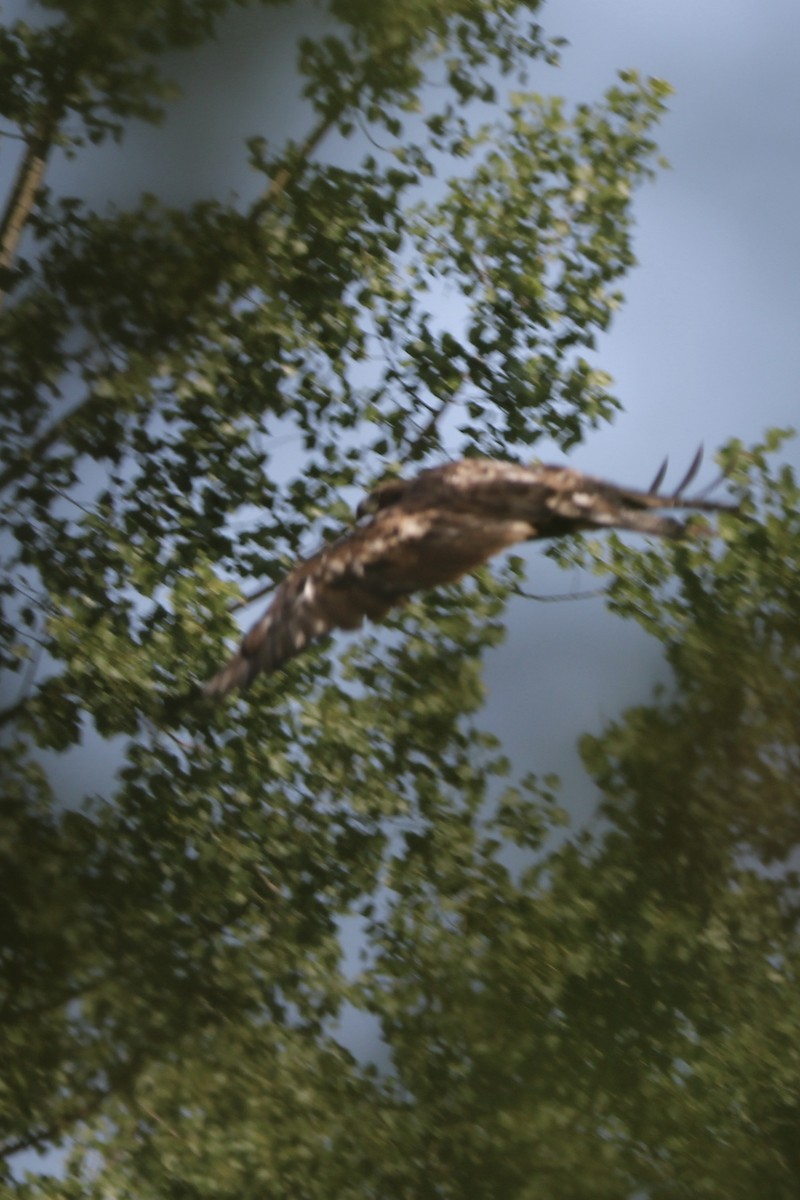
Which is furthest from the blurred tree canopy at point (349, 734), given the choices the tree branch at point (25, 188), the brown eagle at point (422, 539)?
the brown eagle at point (422, 539)

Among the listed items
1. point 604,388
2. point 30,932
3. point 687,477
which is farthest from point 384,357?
point 30,932

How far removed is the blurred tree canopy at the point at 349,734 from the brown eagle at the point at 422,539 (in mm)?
275

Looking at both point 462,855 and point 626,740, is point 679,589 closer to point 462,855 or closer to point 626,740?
point 626,740

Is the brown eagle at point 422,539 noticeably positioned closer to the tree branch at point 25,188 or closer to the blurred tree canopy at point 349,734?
the blurred tree canopy at point 349,734

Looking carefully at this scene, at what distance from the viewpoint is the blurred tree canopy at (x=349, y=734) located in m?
1.81

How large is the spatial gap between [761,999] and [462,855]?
0.40 meters

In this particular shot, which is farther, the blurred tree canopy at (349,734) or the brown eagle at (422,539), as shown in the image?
the blurred tree canopy at (349,734)

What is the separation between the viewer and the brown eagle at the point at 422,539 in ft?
4.75

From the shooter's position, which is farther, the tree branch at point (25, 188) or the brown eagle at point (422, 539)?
the tree branch at point (25, 188)

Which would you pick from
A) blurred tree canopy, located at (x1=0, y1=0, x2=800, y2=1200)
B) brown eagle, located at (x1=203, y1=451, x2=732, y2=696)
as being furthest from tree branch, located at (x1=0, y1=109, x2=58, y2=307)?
brown eagle, located at (x1=203, y1=451, x2=732, y2=696)

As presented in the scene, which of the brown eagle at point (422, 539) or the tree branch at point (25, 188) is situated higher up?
the tree branch at point (25, 188)

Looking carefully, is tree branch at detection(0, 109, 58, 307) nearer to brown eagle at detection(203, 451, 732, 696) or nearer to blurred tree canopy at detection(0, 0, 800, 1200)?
blurred tree canopy at detection(0, 0, 800, 1200)

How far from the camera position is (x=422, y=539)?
4.86ft

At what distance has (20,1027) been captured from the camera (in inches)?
72.2
